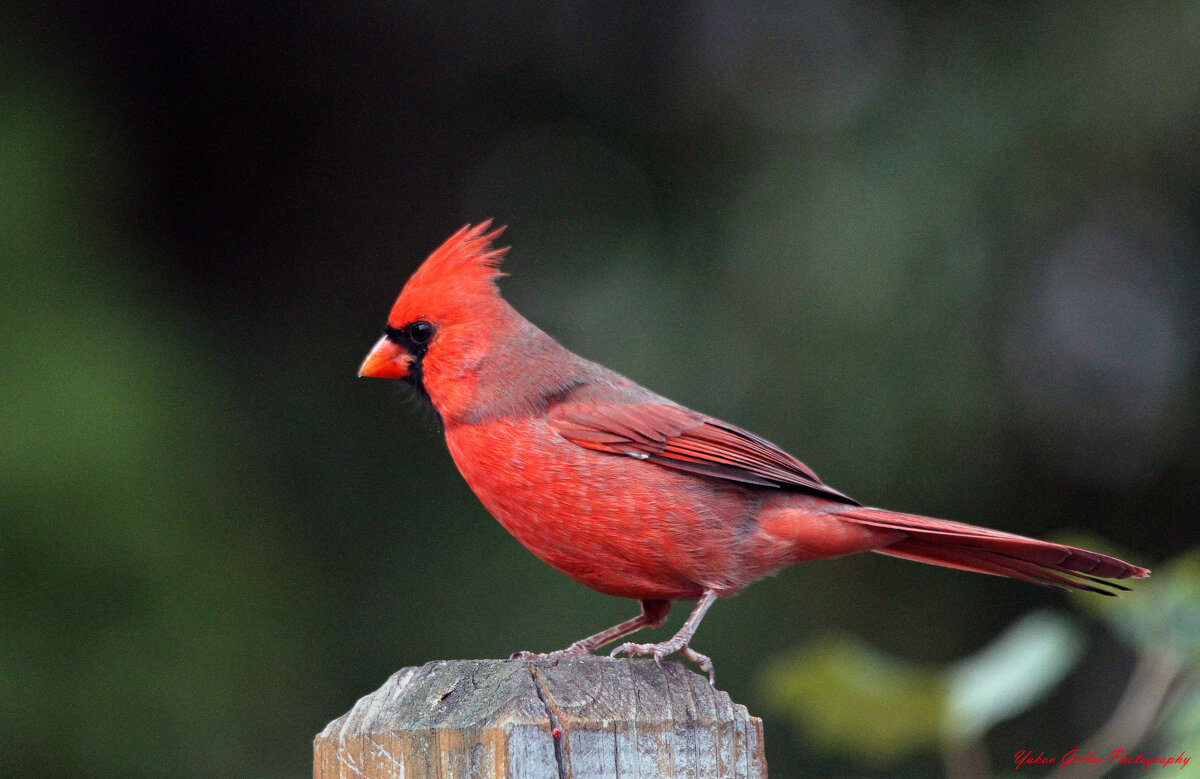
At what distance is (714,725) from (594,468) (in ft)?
4.23

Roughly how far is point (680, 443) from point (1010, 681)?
102cm

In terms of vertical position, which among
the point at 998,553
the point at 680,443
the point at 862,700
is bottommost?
the point at 862,700

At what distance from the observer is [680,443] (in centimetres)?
304

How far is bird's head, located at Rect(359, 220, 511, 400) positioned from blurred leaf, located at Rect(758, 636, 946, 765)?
1.18 meters

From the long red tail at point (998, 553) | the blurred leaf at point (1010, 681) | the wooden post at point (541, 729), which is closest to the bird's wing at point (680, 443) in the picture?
the long red tail at point (998, 553)

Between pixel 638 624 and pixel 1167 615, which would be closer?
pixel 1167 615

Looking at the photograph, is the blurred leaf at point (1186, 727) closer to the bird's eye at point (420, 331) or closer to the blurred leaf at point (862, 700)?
the blurred leaf at point (862, 700)

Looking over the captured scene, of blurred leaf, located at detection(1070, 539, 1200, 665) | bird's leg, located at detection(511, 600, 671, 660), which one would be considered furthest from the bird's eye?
blurred leaf, located at detection(1070, 539, 1200, 665)

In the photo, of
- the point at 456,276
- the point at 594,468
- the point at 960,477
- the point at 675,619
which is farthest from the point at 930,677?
the point at 960,477

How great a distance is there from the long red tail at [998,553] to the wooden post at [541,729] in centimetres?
121

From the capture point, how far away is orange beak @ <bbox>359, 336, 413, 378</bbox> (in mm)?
3215

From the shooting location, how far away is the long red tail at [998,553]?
101 inches

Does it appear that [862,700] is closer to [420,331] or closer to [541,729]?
[541,729]

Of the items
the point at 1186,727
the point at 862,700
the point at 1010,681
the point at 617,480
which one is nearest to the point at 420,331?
the point at 617,480
